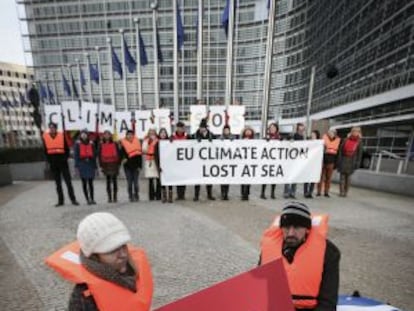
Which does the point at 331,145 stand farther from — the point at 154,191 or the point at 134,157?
the point at 134,157

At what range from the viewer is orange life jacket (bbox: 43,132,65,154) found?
7371 mm

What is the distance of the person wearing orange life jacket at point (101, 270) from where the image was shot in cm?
154

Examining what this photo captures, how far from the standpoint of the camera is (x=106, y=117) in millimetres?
11188

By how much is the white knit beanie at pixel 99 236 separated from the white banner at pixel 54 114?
32.9 feet

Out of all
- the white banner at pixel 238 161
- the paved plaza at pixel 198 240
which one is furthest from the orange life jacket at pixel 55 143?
the white banner at pixel 238 161

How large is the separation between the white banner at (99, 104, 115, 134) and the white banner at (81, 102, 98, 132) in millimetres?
391

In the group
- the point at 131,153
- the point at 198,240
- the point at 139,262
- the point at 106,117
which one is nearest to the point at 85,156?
the point at 131,153

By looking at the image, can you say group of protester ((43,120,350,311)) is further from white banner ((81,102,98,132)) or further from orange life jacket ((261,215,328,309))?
white banner ((81,102,98,132))

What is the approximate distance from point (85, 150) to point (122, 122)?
4818 mm

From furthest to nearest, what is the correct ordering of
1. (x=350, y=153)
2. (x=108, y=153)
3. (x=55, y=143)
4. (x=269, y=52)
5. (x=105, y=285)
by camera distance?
(x=269, y=52)
(x=350, y=153)
(x=108, y=153)
(x=55, y=143)
(x=105, y=285)

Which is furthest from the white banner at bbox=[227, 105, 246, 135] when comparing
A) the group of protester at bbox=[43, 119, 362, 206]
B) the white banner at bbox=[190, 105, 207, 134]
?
the group of protester at bbox=[43, 119, 362, 206]

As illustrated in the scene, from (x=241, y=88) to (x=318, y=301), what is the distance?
167 ft

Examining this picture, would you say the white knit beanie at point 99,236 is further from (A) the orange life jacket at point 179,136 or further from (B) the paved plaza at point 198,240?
(A) the orange life jacket at point 179,136

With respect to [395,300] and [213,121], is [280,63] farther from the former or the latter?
[395,300]
